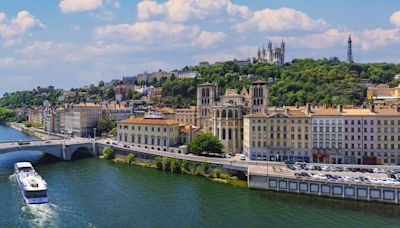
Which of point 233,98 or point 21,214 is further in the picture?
point 233,98

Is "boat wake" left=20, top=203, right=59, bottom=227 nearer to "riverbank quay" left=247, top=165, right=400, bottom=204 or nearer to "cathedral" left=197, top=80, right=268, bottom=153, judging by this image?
"riverbank quay" left=247, top=165, right=400, bottom=204

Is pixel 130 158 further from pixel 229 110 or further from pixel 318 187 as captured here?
pixel 318 187

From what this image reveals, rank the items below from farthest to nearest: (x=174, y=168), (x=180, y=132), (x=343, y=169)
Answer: (x=180, y=132), (x=174, y=168), (x=343, y=169)

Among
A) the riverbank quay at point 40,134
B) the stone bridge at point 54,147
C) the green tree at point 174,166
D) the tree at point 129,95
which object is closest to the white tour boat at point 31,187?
the stone bridge at point 54,147

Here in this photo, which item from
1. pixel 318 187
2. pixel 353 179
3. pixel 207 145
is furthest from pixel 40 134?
pixel 353 179

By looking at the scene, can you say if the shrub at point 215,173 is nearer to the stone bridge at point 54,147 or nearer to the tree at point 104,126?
the stone bridge at point 54,147

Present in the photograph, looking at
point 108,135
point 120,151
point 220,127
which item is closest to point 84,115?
point 108,135

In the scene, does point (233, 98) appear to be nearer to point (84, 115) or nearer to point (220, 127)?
point (220, 127)
